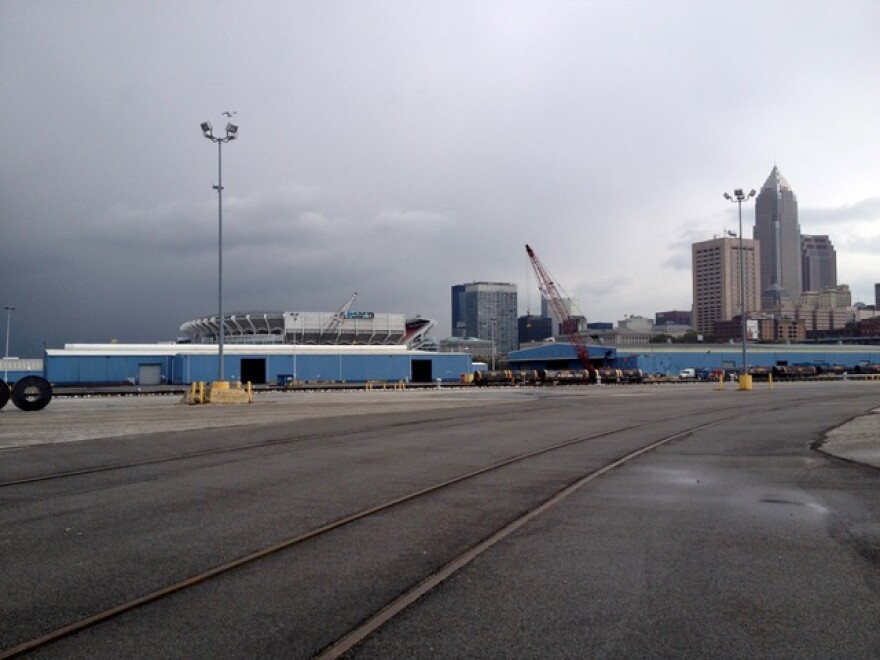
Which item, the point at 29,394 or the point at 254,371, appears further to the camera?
the point at 254,371

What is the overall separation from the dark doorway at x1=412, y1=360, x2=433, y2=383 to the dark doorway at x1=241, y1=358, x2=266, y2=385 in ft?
67.3

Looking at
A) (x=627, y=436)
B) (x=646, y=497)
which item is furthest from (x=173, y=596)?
(x=627, y=436)

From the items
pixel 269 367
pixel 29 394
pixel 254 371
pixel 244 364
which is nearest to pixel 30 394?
pixel 29 394

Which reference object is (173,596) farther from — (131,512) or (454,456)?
(454,456)

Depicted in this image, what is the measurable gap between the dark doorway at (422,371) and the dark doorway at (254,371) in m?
20.5

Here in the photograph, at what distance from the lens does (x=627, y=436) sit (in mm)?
22422

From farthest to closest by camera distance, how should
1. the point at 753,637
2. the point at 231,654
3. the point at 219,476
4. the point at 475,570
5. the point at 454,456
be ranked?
the point at 454,456, the point at 219,476, the point at 475,570, the point at 753,637, the point at 231,654

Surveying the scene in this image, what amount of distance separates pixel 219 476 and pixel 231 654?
29.8ft

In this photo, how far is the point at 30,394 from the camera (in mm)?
35875

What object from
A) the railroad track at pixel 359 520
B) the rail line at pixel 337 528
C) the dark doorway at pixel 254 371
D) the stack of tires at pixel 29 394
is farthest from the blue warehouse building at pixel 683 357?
the rail line at pixel 337 528

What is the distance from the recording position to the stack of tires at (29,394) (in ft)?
117

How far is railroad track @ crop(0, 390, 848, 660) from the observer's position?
5703 mm

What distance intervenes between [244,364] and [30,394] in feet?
193

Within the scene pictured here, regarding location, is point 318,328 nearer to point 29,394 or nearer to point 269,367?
point 269,367
